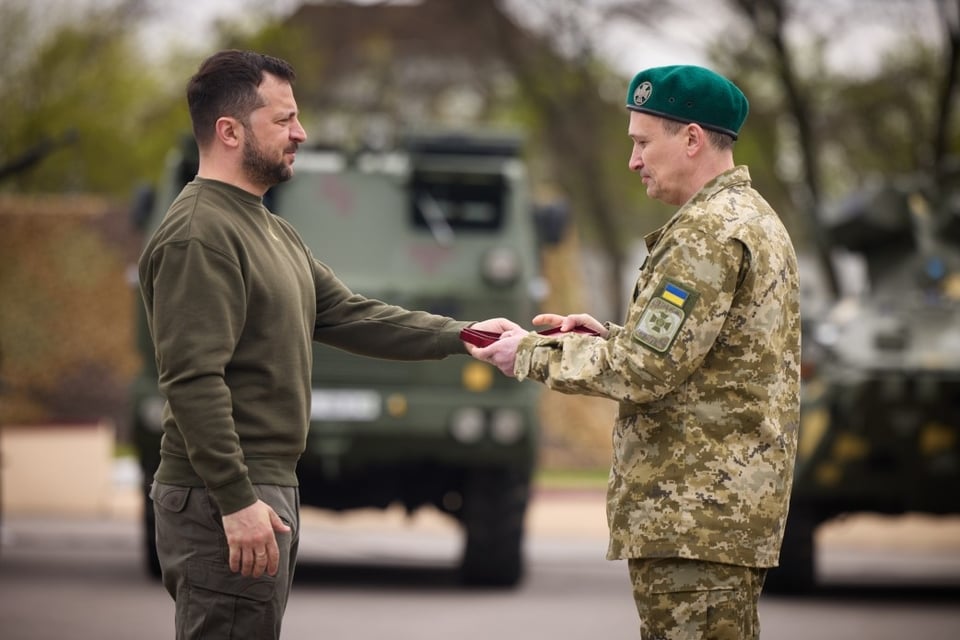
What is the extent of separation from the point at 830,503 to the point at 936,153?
11014mm

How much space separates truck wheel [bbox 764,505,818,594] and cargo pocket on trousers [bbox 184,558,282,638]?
6768 mm

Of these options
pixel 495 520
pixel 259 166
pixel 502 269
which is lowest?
pixel 495 520

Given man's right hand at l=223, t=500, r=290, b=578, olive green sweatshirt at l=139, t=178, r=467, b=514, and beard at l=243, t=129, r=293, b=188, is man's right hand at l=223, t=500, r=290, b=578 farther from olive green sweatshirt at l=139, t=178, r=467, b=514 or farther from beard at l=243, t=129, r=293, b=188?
beard at l=243, t=129, r=293, b=188

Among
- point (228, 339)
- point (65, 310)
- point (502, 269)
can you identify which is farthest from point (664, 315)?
point (65, 310)

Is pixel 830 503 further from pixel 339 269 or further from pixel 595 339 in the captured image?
pixel 595 339

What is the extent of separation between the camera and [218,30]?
76.0ft

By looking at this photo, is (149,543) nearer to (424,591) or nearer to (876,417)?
(424,591)

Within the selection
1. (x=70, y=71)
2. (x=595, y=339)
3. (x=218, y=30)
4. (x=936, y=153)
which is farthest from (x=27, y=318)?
(x=595, y=339)

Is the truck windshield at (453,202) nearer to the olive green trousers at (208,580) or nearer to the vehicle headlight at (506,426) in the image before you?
the vehicle headlight at (506,426)

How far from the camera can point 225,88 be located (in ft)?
13.7

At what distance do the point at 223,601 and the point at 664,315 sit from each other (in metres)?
1.14

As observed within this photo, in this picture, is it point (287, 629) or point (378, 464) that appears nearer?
point (287, 629)

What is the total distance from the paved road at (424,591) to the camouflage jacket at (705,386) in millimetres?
4394

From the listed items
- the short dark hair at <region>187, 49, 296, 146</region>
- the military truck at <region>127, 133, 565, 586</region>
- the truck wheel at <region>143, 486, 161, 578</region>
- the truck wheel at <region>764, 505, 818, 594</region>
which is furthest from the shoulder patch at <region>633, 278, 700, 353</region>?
the truck wheel at <region>764, 505, 818, 594</region>
